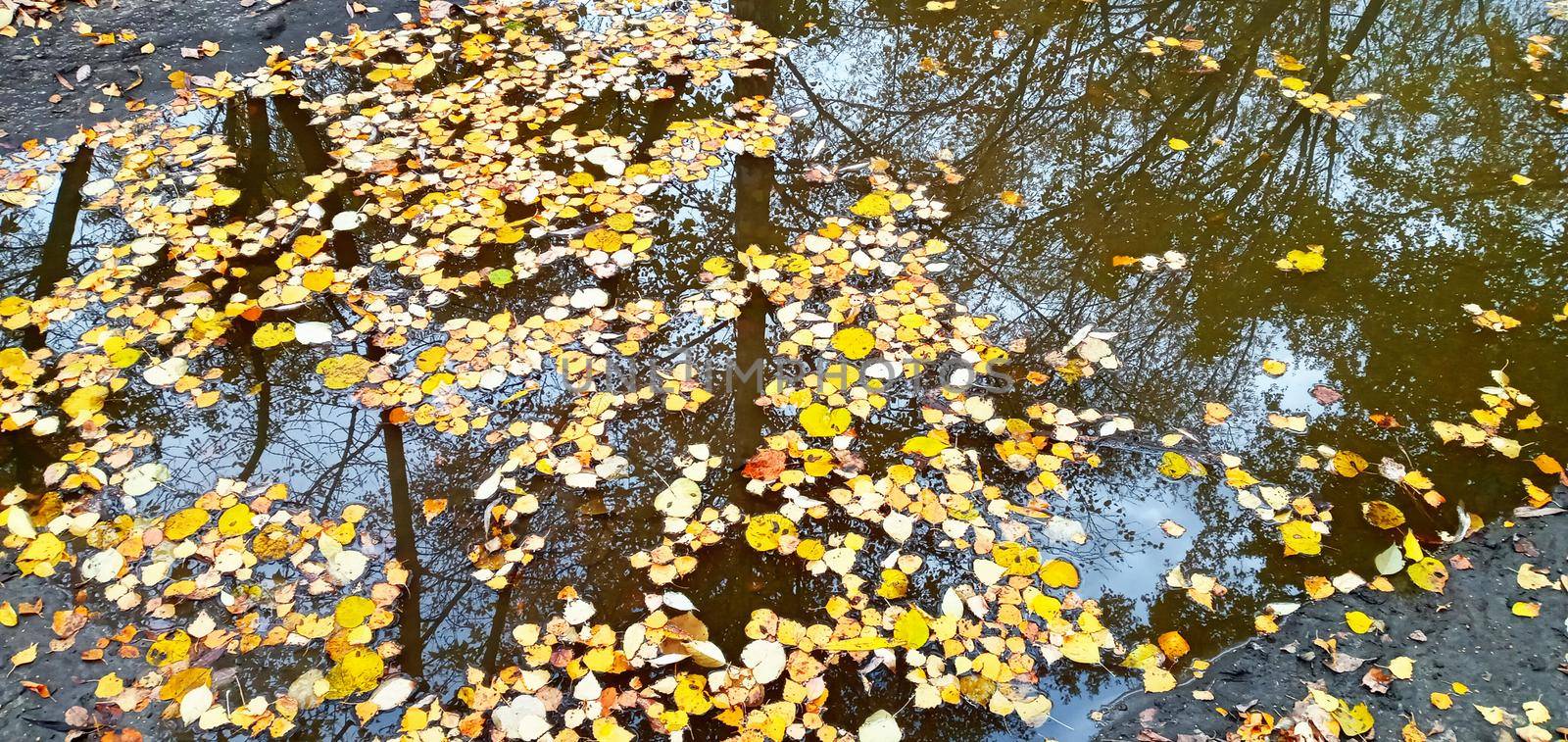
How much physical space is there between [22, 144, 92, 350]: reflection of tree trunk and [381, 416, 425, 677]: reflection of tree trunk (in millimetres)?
1672

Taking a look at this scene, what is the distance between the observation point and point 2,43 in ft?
15.6

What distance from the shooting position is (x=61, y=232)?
12.2 ft

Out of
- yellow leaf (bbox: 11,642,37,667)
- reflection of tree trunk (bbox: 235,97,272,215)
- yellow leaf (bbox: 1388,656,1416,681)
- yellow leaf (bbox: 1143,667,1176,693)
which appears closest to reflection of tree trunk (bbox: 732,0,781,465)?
yellow leaf (bbox: 1143,667,1176,693)

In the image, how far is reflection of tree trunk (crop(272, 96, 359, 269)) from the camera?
3661 millimetres

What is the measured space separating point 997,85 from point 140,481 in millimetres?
4688

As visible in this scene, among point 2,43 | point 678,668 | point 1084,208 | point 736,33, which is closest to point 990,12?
point 736,33

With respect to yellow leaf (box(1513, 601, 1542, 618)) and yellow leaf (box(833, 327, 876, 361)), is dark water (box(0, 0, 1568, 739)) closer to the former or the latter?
yellow leaf (box(1513, 601, 1542, 618))

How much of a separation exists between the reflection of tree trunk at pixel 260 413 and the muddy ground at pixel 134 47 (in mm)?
2418

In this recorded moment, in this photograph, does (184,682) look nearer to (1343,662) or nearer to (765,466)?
(765,466)

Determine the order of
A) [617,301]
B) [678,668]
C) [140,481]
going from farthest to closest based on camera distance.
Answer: [617,301] → [140,481] → [678,668]

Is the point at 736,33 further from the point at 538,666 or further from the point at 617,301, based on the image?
the point at 538,666

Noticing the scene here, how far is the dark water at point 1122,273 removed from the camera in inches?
99.7

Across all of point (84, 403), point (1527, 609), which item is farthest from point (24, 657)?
point (1527, 609)

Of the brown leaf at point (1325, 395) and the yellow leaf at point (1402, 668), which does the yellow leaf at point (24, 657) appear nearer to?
the yellow leaf at point (1402, 668)
